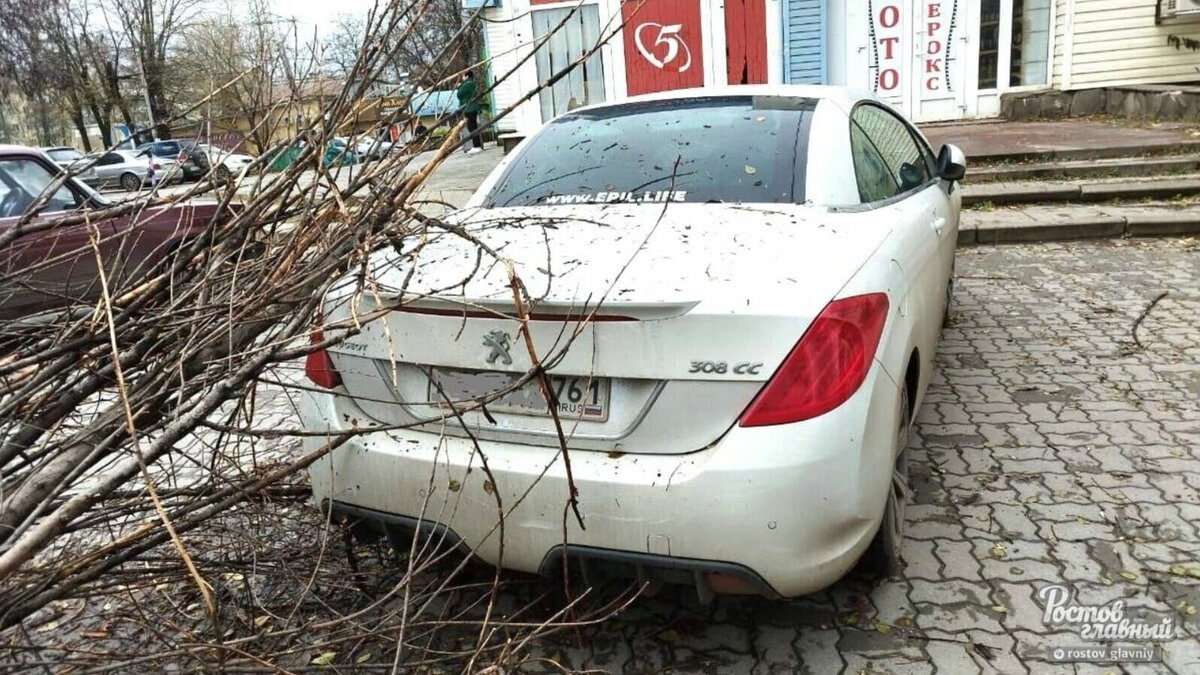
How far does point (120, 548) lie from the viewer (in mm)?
1775

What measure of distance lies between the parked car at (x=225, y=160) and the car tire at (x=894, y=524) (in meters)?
1.99

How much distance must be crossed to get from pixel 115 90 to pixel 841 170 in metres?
41.3

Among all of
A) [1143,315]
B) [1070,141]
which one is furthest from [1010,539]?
[1070,141]

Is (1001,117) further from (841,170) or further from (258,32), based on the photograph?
(258,32)

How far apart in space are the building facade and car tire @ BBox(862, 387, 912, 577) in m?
11.0

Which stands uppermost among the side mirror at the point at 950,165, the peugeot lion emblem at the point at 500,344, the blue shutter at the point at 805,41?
the blue shutter at the point at 805,41

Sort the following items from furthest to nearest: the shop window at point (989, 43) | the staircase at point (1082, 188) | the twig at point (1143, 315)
Result: the shop window at point (989, 43) → the staircase at point (1082, 188) → the twig at point (1143, 315)

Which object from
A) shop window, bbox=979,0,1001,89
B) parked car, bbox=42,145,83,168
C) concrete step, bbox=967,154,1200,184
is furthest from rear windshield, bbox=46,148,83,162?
shop window, bbox=979,0,1001,89

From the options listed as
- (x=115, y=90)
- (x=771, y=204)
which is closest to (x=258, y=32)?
(x=771, y=204)

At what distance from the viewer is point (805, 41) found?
1323 centimetres

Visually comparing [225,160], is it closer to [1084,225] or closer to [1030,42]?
[1084,225]

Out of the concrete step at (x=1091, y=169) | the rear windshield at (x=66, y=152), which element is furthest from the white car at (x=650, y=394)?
the concrete step at (x=1091, y=169)

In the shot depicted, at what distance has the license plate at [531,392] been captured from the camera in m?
2.14

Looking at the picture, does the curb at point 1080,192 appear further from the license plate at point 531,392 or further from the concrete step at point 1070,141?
the license plate at point 531,392
